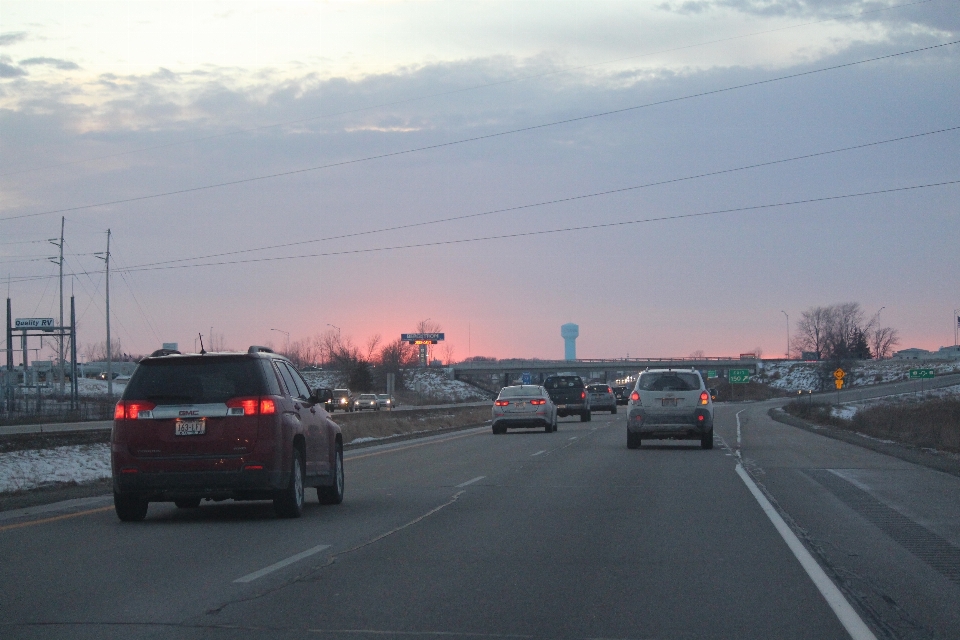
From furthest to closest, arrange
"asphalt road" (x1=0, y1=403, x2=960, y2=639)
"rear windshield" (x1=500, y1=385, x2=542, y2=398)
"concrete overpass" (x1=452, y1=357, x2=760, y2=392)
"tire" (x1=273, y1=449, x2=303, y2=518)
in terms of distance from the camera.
Result: "concrete overpass" (x1=452, y1=357, x2=760, y2=392), "rear windshield" (x1=500, y1=385, x2=542, y2=398), "tire" (x1=273, y1=449, x2=303, y2=518), "asphalt road" (x1=0, y1=403, x2=960, y2=639)

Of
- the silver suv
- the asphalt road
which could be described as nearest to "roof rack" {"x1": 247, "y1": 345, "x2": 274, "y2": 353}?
the asphalt road

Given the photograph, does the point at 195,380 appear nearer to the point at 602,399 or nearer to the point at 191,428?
the point at 191,428

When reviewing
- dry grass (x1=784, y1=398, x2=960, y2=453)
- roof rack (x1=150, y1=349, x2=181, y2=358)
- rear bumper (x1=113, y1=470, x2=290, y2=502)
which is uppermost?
roof rack (x1=150, y1=349, x2=181, y2=358)

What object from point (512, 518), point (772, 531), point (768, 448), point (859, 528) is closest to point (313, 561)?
point (512, 518)

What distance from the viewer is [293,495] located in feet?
41.0

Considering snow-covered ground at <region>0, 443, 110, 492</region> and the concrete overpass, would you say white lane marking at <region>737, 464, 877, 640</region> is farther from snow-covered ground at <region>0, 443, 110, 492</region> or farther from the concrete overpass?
the concrete overpass

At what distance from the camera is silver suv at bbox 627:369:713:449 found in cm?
2506

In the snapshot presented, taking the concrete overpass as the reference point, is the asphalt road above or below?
below

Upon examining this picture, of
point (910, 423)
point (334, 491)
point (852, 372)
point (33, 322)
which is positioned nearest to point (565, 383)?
point (910, 423)

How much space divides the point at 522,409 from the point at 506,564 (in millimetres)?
26426

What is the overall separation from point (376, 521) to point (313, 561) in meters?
2.93

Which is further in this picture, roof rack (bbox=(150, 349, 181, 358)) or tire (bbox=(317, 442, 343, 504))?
tire (bbox=(317, 442, 343, 504))

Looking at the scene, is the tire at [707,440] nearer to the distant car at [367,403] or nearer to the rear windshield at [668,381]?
the rear windshield at [668,381]

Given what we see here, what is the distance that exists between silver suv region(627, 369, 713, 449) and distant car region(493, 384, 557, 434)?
10058 mm
